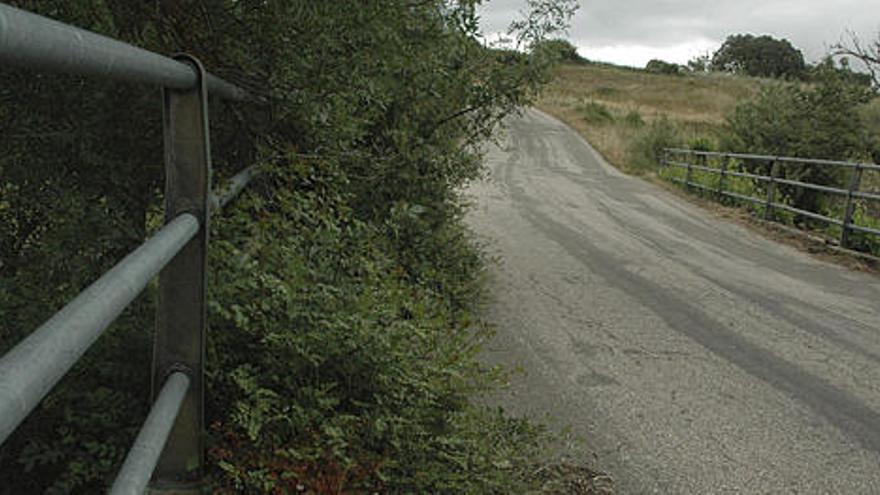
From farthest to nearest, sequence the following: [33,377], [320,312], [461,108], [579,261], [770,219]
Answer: [770,219] → [579,261] → [461,108] → [320,312] → [33,377]

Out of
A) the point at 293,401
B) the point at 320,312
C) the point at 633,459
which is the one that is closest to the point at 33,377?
the point at 293,401

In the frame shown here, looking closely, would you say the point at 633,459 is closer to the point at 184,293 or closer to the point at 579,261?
the point at 184,293

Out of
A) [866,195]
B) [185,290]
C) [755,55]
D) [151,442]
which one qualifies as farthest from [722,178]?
[755,55]

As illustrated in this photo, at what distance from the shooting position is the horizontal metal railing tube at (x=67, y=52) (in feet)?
2.67

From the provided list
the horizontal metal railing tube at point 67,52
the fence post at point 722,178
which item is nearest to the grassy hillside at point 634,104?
the fence post at point 722,178

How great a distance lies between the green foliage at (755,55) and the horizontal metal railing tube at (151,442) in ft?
329

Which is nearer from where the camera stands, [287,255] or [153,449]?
[153,449]

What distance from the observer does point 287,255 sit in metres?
2.71

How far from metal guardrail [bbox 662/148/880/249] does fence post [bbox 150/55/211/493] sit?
9.99 m

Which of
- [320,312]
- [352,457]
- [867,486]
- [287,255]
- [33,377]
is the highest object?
[33,377]

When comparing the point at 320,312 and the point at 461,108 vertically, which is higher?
the point at 461,108

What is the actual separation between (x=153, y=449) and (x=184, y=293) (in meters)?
0.58

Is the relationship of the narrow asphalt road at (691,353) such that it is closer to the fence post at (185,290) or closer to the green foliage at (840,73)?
the fence post at (185,290)

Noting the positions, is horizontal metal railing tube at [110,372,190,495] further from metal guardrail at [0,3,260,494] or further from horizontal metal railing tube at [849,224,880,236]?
horizontal metal railing tube at [849,224,880,236]
